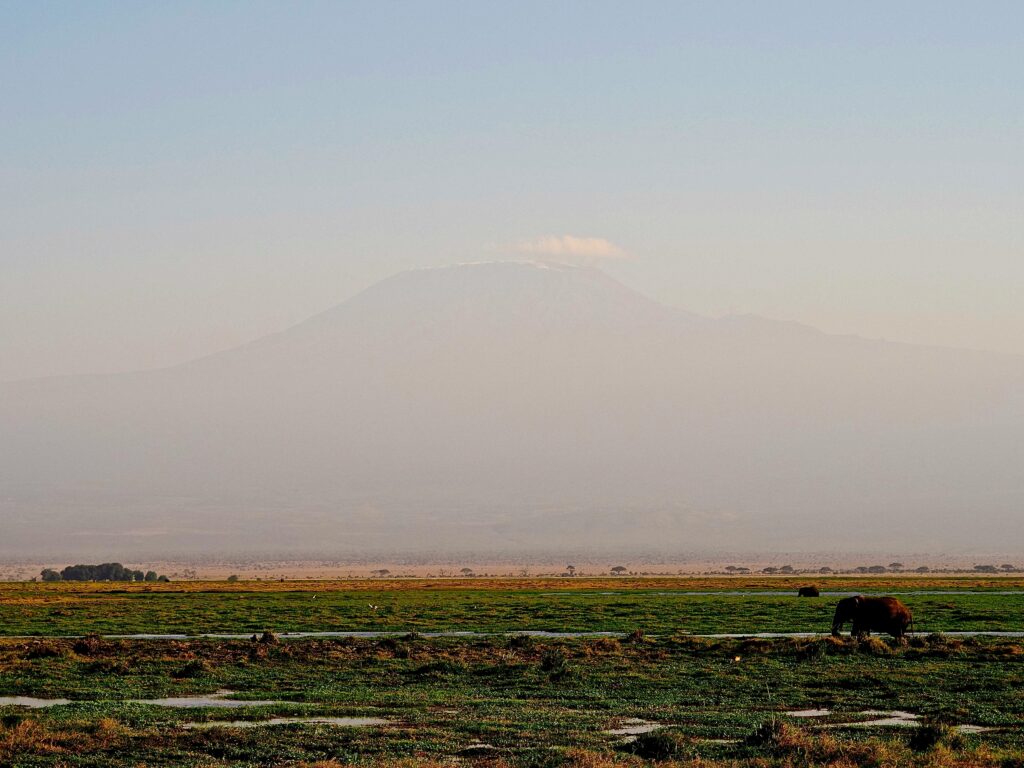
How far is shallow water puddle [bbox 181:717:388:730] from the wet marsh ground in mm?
88

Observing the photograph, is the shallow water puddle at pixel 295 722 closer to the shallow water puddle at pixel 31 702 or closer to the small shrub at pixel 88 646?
the shallow water puddle at pixel 31 702

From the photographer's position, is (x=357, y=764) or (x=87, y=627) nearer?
(x=357, y=764)

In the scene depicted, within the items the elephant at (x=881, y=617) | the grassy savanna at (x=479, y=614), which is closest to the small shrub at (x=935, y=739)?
the elephant at (x=881, y=617)

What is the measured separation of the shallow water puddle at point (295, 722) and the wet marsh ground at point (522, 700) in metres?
0.09

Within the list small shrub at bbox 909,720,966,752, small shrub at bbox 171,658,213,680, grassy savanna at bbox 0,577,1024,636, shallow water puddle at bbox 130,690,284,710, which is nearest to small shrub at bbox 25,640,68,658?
small shrub at bbox 171,658,213,680

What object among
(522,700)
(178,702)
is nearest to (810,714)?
(522,700)

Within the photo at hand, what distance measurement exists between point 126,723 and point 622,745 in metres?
8.48

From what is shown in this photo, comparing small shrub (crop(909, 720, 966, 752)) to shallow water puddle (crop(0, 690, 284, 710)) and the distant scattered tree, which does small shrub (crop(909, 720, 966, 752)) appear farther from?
the distant scattered tree

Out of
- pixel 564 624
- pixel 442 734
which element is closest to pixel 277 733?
pixel 442 734

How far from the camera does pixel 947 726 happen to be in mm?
21172

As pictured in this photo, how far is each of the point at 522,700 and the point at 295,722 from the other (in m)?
5.10

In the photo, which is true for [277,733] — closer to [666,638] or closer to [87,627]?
[666,638]

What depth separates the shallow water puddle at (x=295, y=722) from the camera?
900 inches

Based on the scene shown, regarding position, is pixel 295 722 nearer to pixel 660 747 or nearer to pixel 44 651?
pixel 660 747
